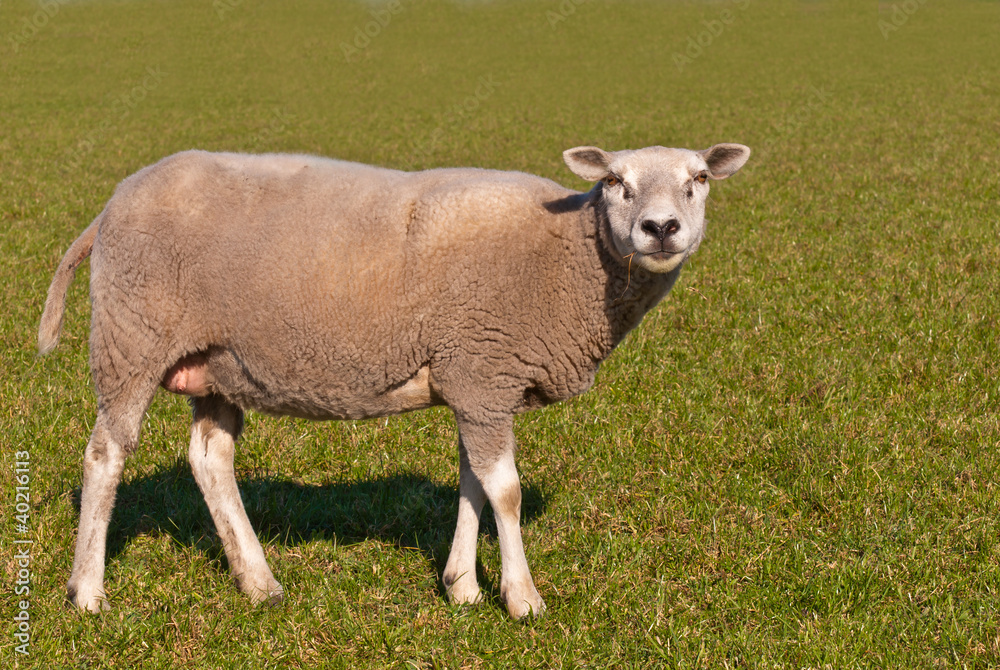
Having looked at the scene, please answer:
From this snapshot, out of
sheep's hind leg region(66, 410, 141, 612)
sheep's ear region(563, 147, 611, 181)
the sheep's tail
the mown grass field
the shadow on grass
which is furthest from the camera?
the shadow on grass

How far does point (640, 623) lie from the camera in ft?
12.3

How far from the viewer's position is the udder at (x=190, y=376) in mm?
4012

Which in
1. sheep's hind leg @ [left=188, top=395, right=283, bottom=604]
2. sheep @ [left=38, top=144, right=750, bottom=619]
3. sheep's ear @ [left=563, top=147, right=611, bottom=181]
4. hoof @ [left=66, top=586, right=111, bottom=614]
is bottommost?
hoof @ [left=66, top=586, right=111, bottom=614]

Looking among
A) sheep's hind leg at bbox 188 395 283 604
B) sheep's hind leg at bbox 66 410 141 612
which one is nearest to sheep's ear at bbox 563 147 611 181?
sheep's hind leg at bbox 188 395 283 604

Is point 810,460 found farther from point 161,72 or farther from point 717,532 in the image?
point 161,72

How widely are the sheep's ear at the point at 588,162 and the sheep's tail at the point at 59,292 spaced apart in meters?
2.21

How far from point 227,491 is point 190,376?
60cm

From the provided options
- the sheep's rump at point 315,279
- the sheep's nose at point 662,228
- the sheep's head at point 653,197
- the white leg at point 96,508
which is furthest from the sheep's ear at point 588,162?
the white leg at point 96,508

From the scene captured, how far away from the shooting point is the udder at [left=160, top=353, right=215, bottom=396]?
4.01 m

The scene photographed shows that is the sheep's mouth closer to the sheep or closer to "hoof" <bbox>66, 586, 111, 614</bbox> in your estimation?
the sheep

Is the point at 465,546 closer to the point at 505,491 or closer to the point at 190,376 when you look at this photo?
the point at 505,491

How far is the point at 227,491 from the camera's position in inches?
167

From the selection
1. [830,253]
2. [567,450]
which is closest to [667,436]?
[567,450]

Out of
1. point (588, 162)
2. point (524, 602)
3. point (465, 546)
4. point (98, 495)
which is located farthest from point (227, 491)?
point (588, 162)
